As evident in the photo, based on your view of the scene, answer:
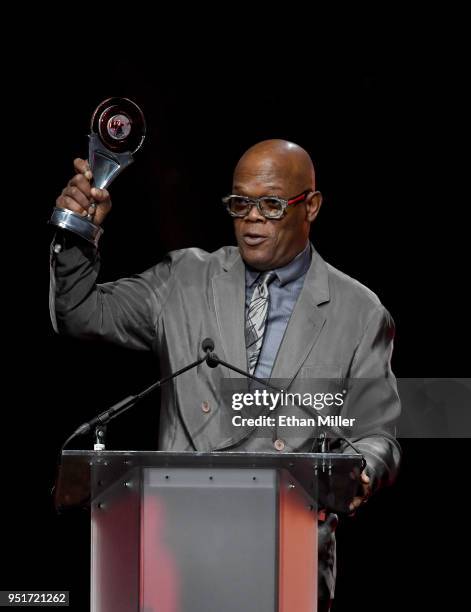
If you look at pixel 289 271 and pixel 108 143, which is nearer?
pixel 108 143

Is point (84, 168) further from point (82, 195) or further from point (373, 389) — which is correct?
point (373, 389)

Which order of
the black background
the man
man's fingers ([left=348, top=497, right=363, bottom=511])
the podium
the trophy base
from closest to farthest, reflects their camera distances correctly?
the podium < man's fingers ([left=348, top=497, right=363, bottom=511]) < the trophy base < the man < the black background

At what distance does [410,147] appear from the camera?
4207 millimetres

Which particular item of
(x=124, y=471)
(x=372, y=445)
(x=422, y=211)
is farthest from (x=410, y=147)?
(x=124, y=471)

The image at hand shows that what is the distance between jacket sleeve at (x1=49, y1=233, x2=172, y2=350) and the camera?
3.30m

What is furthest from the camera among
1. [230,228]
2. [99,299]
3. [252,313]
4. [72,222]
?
[230,228]

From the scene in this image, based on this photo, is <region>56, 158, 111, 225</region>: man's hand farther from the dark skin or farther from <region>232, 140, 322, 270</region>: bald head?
<region>232, 140, 322, 270</region>: bald head

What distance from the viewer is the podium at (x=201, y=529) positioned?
2.58m

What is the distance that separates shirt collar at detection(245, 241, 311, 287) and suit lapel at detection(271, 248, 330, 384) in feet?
0.10

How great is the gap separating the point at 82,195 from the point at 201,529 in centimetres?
103

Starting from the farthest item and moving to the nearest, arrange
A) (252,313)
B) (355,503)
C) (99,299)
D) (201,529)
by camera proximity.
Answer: (252,313) → (99,299) → (355,503) → (201,529)

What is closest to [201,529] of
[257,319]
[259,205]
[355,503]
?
[355,503]

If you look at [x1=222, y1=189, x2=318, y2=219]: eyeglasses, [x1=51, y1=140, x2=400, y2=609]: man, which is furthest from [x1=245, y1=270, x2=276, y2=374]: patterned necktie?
[x1=222, y1=189, x2=318, y2=219]: eyeglasses

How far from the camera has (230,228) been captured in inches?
165
